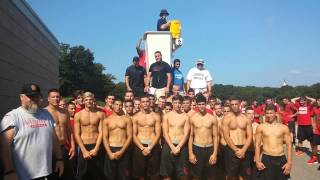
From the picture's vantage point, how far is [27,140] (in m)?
4.48

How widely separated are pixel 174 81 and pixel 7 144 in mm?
7829

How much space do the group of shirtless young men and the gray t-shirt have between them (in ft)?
6.10

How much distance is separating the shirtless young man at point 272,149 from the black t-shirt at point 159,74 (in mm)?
4017

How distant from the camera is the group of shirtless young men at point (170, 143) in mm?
6918

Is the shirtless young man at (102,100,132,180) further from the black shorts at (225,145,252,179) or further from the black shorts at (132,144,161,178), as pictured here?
the black shorts at (225,145,252,179)

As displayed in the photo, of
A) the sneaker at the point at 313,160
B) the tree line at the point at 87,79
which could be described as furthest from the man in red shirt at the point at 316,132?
the tree line at the point at 87,79

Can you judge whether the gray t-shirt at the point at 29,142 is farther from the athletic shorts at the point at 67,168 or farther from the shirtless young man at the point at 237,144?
the shirtless young man at the point at 237,144

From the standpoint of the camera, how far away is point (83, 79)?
70188mm

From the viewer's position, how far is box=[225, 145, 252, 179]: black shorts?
745 centimetres

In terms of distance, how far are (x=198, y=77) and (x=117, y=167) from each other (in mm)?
5610

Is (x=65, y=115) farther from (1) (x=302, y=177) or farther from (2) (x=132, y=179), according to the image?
(1) (x=302, y=177)

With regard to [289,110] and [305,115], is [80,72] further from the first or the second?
[305,115]

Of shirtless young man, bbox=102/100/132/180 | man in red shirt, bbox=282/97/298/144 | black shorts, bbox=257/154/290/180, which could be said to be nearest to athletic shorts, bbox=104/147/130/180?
shirtless young man, bbox=102/100/132/180

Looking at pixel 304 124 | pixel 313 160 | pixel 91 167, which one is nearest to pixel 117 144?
pixel 91 167
